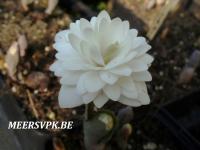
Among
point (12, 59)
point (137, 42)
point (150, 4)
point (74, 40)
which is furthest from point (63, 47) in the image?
point (150, 4)

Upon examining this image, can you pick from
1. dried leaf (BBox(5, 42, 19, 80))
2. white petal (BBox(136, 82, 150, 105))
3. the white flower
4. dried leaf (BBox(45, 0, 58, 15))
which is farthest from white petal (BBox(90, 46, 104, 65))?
dried leaf (BBox(45, 0, 58, 15))

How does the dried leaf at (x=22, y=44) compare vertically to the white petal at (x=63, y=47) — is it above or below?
below

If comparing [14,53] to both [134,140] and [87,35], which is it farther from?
[87,35]

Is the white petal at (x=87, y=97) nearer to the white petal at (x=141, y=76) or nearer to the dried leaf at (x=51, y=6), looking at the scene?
the white petal at (x=141, y=76)

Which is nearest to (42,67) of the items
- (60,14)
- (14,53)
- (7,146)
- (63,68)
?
(14,53)

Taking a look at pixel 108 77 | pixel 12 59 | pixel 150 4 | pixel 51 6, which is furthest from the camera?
pixel 150 4

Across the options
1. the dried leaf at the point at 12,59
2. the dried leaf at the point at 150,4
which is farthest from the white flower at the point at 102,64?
the dried leaf at the point at 150,4

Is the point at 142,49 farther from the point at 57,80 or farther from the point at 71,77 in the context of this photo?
the point at 57,80

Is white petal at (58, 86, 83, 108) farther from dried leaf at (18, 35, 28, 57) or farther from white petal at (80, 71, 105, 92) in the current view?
dried leaf at (18, 35, 28, 57)

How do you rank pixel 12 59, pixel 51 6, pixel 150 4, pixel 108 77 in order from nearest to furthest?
pixel 108 77 < pixel 12 59 < pixel 51 6 < pixel 150 4
